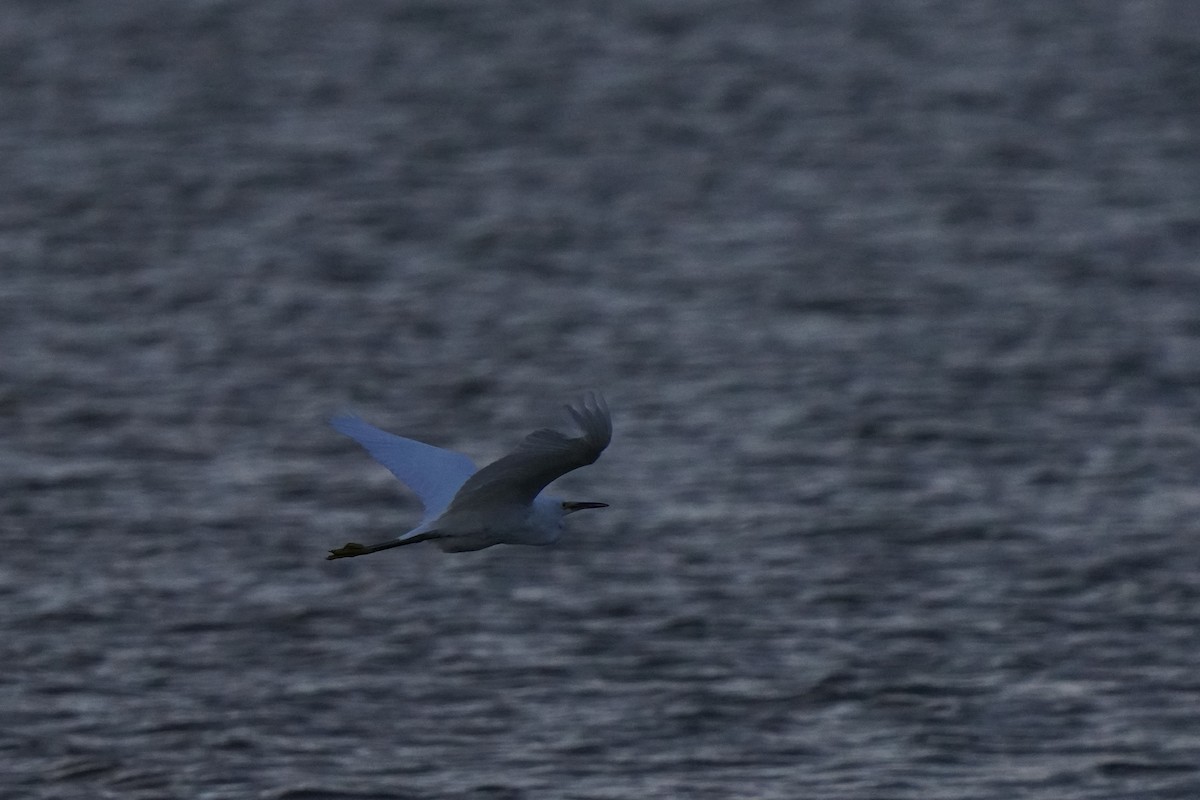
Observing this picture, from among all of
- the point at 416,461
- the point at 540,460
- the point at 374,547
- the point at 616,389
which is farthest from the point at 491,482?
the point at 616,389

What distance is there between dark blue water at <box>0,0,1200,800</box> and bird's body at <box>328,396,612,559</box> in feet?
9.78

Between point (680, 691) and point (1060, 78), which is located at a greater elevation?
point (1060, 78)

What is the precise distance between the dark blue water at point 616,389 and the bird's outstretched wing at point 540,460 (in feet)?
11.9

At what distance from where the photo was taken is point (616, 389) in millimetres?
19750

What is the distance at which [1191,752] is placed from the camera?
45.6 feet

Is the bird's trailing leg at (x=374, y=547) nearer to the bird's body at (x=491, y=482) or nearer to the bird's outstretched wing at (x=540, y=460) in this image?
the bird's body at (x=491, y=482)

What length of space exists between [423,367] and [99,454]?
301 centimetres

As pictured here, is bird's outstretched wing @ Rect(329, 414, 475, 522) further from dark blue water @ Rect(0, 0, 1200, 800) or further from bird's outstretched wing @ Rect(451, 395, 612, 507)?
dark blue water @ Rect(0, 0, 1200, 800)

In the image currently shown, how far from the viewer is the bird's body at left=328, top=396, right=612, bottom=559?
9273 millimetres

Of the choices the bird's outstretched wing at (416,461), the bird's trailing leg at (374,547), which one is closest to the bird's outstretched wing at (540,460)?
the bird's trailing leg at (374,547)

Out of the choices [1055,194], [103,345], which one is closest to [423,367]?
[103,345]

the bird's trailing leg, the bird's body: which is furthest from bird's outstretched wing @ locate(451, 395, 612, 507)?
the bird's trailing leg

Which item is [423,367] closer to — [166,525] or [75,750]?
[166,525]

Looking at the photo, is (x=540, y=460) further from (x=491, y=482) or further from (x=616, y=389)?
(x=616, y=389)
